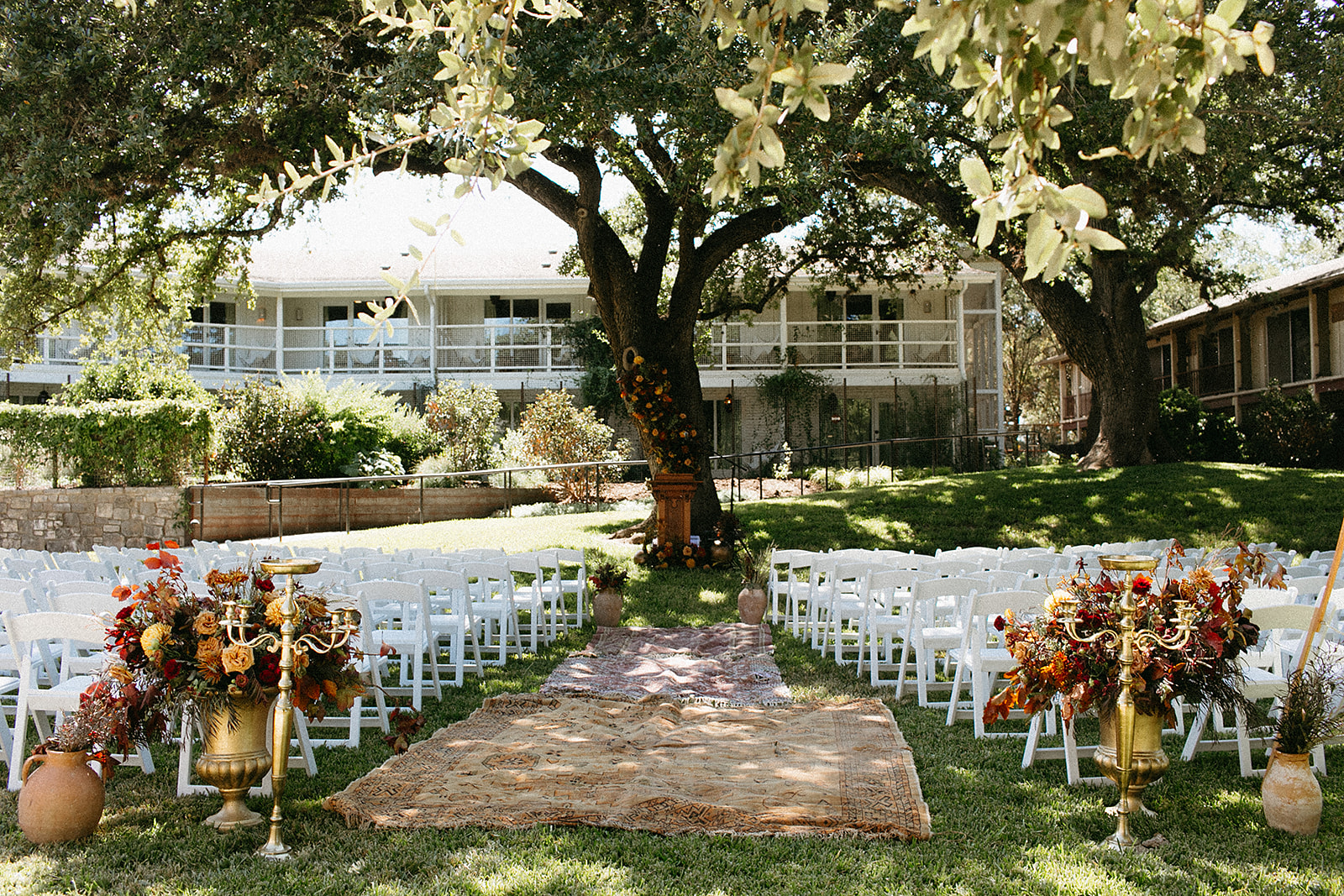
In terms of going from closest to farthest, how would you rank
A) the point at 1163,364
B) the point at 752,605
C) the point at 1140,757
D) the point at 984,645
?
the point at 1140,757
the point at 984,645
the point at 752,605
the point at 1163,364

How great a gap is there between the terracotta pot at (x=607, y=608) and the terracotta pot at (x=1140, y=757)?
6.33 metres

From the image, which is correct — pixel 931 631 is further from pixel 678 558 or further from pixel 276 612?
pixel 678 558

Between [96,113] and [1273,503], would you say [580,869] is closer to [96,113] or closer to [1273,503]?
[96,113]

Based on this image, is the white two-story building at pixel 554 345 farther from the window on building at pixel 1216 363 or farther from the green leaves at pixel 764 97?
the green leaves at pixel 764 97

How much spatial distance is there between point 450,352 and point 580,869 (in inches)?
997

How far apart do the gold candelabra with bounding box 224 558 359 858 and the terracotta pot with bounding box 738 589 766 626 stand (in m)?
6.18

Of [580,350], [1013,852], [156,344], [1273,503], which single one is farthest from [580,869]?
[580,350]

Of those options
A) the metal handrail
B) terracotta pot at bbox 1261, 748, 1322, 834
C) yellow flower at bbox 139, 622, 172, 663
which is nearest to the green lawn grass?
terracotta pot at bbox 1261, 748, 1322, 834

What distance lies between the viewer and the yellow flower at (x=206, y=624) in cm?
427

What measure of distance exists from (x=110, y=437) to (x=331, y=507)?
3902 mm

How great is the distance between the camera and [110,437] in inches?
666

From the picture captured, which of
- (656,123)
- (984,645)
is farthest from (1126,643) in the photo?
(656,123)

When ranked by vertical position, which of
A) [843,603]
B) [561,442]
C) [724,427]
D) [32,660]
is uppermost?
[724,427]

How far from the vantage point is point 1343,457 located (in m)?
22.2
